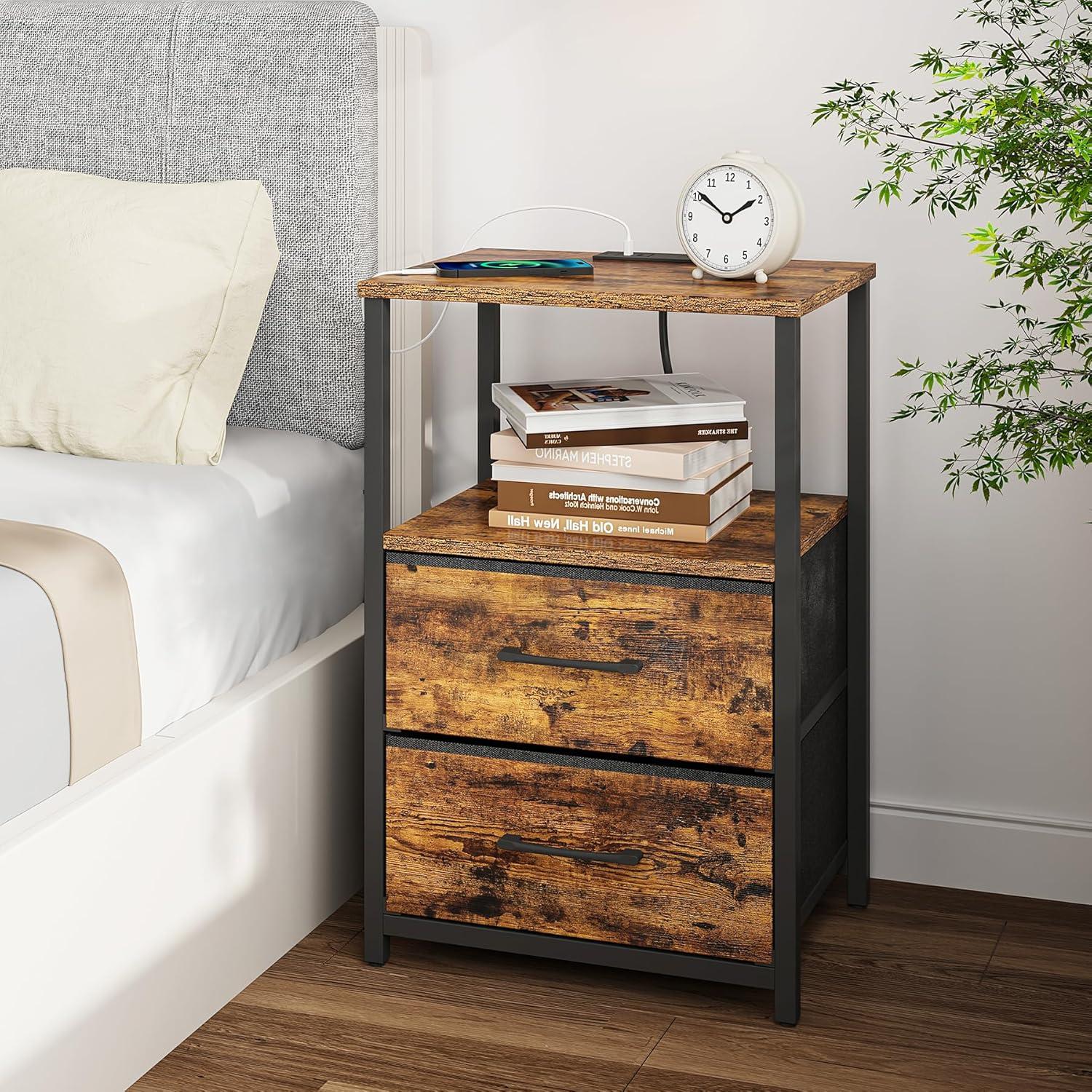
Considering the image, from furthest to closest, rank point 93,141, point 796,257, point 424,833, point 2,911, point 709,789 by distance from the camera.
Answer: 1. point 93,141
2. point 796,257
3. point 424,833
4. point 709,789
5. point 2,911

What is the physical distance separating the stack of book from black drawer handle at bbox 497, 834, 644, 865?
38cm

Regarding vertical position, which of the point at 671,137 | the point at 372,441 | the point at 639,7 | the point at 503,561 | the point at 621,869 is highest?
the point at 639,7

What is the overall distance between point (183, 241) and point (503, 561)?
0.61m

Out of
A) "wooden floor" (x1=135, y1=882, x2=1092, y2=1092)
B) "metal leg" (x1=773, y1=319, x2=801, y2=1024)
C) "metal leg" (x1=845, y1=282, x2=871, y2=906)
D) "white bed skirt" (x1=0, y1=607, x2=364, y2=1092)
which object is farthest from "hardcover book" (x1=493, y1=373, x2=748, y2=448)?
"wooden floor" (x1=135, y1=882, x2=1092, y2=1092)

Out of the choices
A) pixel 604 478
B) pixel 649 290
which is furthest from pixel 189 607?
pixel 649 290

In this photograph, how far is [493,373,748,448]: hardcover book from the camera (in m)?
1.77

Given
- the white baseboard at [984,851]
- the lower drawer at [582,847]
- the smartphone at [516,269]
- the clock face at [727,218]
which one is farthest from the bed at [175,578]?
the white baseboard at [984,851]

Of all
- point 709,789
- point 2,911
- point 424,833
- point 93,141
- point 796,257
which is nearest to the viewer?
point 2,911

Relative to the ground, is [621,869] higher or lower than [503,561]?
lower

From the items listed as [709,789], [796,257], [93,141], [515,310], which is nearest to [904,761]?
[709,789]

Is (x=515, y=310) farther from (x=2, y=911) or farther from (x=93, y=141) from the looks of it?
(x=2, y=911)

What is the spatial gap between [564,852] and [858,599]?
0.55 metres

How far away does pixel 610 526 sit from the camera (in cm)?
179

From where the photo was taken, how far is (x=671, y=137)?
6.89 feet
